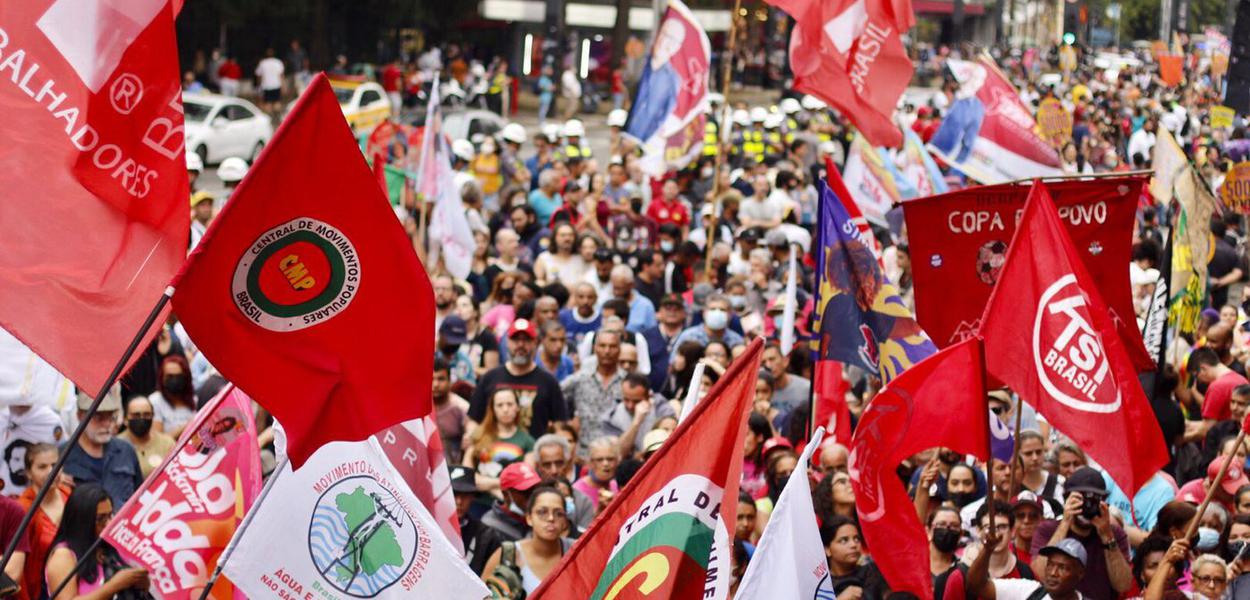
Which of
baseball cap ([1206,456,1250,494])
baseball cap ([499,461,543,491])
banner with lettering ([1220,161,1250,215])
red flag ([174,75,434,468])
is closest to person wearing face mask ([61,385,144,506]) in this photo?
baseball cap ([499,461,543,491])

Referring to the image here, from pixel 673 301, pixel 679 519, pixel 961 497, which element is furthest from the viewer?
pixel 673 301

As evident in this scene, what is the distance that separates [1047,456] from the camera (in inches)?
392

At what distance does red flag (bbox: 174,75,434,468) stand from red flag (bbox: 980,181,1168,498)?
2566mm

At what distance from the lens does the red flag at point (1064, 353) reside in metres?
7.70

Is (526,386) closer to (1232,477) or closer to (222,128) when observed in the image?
(1232,477)

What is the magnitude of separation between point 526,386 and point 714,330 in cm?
181

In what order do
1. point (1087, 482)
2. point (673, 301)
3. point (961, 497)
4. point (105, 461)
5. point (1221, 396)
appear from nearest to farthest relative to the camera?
point (1087, 482), point (961, 497), point (105, 461), point (1221, 396), point (673, 301)

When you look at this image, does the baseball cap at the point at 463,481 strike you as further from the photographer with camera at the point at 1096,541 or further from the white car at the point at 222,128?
the white car at the point at 222,128

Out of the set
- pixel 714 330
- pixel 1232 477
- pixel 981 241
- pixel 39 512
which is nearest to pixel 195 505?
pixel 39 512

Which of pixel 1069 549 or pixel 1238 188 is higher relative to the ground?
pixel 1069 549

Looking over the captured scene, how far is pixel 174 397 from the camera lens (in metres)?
10.7

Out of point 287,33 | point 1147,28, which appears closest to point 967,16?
point 1147,28

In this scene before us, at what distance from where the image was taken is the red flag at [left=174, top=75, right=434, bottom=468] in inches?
225

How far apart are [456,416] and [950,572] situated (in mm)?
3560
